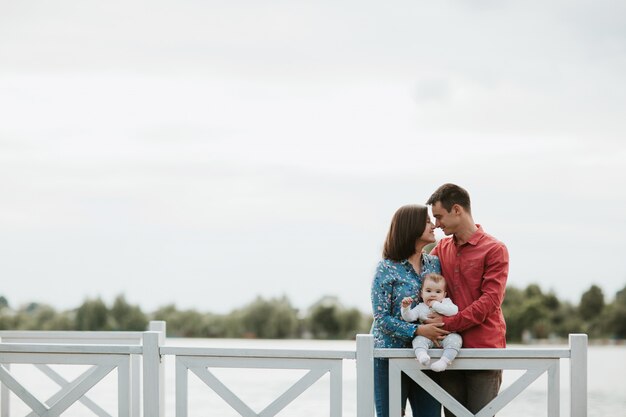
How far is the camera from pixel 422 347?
5344 mm

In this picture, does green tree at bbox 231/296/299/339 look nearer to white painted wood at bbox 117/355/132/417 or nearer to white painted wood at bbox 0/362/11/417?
white painted wood at bbox 0/362/11/417

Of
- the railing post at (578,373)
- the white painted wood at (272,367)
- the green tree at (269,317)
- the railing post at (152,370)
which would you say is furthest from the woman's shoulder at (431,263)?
the green tree at (269,317)

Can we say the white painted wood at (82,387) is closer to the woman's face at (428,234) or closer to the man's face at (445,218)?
the woman's face at (428,234)

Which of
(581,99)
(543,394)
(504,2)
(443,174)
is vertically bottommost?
(543,394)

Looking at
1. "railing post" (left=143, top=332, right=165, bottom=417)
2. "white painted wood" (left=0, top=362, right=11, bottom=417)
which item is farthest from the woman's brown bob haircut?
A: "white painted wood" (left=0, top=362, right=11, bottom=417)

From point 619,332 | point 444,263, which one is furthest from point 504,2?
point 444,263

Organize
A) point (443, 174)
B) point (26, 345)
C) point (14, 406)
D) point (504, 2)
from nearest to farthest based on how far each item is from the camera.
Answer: point (26, 345)
point (14, 406)
point (504, 2)
point (443, 174)

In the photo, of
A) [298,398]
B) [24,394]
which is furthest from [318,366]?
[298,398]

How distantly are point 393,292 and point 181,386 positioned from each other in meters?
1.49

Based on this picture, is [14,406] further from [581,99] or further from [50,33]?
[581,99]

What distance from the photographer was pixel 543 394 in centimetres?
1667

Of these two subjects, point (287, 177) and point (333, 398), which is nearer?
point (333, 398)

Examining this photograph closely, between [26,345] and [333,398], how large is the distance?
6.80ft

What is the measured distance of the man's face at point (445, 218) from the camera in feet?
18.3
